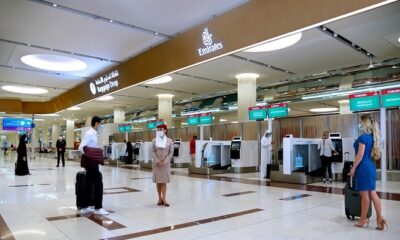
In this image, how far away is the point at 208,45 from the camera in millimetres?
7078

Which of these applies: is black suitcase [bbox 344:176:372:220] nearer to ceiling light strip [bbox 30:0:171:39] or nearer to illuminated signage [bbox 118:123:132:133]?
ceiling light strip [bbox 30:0:171:39]

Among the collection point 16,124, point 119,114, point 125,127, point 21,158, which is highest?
point 119,114

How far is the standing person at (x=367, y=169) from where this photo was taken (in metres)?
4.28

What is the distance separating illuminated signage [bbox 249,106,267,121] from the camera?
11818 millimetres

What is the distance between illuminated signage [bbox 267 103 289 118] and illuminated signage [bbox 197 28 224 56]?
15.7ft

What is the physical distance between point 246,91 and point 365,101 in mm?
4594

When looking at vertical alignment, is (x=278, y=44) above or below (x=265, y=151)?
above

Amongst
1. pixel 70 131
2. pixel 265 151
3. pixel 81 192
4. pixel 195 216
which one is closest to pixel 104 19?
pixel 81 192

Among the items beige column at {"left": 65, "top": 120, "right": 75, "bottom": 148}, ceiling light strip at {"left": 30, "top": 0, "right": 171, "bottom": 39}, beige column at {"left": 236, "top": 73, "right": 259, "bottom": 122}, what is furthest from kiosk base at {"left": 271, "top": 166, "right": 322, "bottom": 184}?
beige column at {"left": 65, "top": 120, "right": 75, "bottom": 148}

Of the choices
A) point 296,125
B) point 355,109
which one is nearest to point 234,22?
point 355,109

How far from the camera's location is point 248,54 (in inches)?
393

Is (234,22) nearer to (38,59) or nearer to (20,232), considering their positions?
(20,232)

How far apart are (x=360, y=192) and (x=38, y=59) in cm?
1099

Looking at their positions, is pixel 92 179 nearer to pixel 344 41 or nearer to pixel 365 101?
pixel 344 41
